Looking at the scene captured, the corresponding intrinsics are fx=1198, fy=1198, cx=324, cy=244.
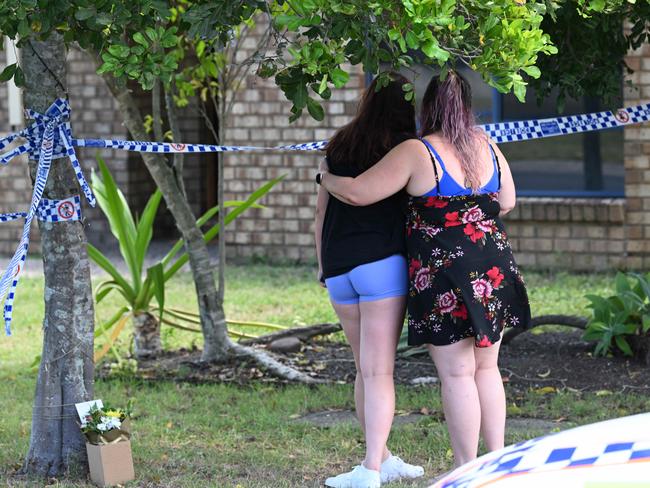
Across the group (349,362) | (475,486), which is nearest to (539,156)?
(349,362)

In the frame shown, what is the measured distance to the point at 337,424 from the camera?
6.20 metres

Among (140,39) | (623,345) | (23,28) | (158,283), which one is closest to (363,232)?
(140,39)

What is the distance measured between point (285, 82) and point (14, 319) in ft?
21.2

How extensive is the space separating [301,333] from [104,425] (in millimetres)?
3384

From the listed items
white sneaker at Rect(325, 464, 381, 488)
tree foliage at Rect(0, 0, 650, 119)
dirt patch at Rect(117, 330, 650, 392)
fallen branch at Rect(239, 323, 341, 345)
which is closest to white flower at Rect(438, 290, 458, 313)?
white sneaker at Rect(325, 464, 381, 488)

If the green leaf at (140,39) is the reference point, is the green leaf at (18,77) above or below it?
below

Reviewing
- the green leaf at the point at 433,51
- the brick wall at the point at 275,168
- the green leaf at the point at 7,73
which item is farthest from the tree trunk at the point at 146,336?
the green leaf at the point at 433,51

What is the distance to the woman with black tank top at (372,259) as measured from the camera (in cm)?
489

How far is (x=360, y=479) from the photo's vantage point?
4.99 m

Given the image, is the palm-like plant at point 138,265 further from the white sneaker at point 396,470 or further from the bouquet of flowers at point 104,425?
the white sneaker at point 396,470

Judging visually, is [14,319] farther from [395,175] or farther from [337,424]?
[395,175]

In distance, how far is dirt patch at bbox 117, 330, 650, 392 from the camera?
6.99m

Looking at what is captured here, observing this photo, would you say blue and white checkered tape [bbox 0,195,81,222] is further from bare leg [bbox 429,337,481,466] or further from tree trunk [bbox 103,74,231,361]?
tree trunk [bbox 103,74,231,361]

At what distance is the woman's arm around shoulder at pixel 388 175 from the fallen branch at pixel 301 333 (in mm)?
3680
